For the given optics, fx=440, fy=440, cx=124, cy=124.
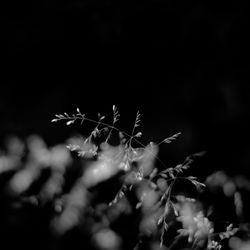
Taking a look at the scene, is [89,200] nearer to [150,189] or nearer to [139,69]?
[150,189]

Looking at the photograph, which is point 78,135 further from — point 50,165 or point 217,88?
point 217,88

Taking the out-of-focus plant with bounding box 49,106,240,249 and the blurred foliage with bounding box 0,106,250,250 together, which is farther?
the blurred foliage with bounding box 0,106,250,250

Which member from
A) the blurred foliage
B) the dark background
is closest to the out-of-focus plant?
the blurred foliage

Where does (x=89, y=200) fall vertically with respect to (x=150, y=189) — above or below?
below

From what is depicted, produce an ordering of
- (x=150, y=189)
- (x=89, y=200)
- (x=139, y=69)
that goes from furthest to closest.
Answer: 1. (x=139, y=69)
2. (x=89, y=200)
3. (x=150, y=189)

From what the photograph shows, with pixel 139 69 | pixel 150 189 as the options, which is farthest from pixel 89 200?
pixel 139 69

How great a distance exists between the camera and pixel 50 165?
6.30ft

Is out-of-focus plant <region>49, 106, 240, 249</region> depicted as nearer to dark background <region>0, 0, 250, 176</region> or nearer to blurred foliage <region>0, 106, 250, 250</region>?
blurred foliage <region>0, 106, 250, 250</region>

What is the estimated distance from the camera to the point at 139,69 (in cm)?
196

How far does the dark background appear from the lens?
5.85ft

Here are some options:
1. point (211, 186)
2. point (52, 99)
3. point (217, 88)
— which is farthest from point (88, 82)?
point (211, 186)

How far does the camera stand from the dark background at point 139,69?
178cm

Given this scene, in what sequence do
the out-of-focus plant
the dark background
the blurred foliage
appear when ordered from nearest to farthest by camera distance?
the out-of-focus plant < the blurred foliage < the dark background

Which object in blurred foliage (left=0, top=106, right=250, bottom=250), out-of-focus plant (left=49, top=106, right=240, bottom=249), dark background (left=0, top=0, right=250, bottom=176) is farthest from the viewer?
dark background (left=0, top=0, right=250, bottom=176)
